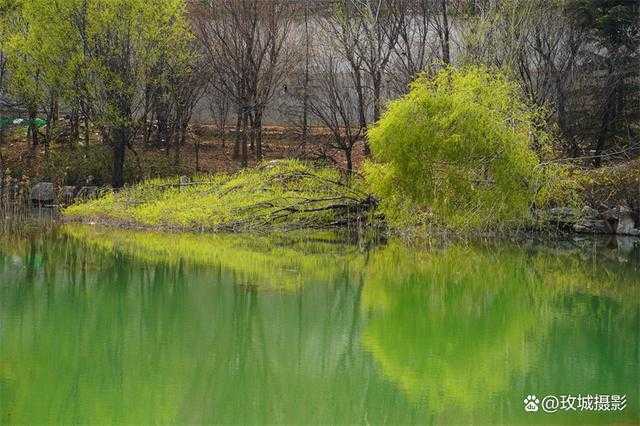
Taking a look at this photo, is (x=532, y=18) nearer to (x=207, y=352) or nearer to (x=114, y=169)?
(x=114, y=169)

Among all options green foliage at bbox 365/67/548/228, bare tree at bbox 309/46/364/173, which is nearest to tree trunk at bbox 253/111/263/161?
bare tree at bbox 309/46/364/173

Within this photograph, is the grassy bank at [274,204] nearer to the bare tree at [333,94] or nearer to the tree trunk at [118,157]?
the tree trunk at [118,157]

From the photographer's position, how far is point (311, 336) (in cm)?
927

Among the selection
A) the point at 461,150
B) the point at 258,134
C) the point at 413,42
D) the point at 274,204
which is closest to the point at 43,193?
the point at 258,134

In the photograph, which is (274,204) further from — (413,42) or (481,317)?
(413,42)

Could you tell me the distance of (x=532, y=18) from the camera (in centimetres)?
2489

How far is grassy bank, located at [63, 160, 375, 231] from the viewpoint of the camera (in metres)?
20.4

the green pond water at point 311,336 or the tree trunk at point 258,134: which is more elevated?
the tree trunk at point 258,134

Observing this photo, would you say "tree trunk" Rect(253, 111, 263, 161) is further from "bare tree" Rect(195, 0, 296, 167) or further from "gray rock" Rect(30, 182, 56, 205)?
"gray rock" Rect(30, 182, 56, 205)

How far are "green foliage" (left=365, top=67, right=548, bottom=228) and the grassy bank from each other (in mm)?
2906

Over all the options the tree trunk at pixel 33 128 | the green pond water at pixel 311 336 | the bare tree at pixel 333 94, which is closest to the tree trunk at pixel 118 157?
the tree trunk at pixel 33 128

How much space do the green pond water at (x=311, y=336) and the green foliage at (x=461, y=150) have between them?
5.03 ft

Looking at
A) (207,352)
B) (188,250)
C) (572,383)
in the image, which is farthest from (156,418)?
(188,250)

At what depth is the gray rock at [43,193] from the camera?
2942 cm
